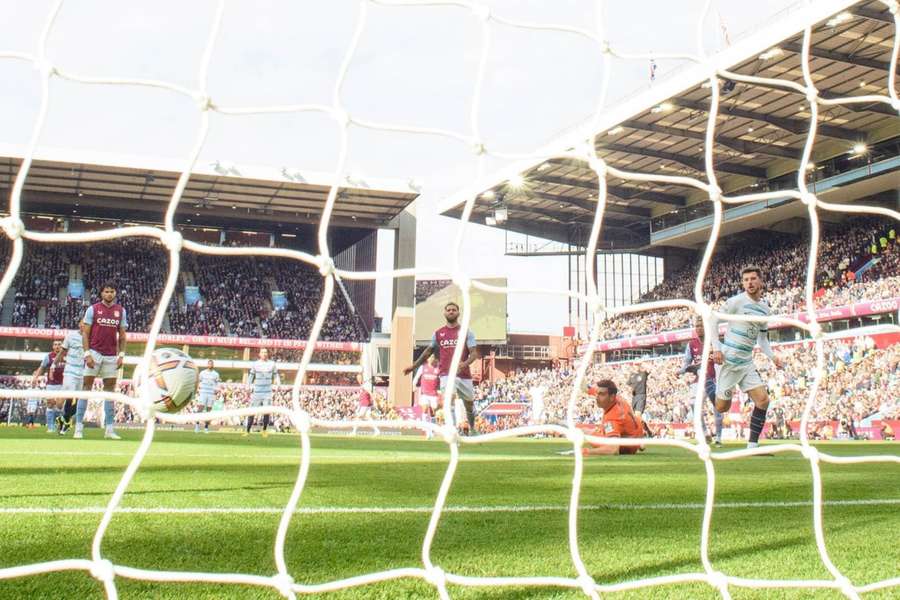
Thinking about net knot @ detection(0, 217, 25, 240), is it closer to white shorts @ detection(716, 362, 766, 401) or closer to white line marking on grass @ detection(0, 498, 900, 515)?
white line marking on grass @ detection(0, 498, 900, 515)

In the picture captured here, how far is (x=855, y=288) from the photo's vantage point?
2508 cm

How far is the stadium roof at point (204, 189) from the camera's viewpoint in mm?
30344

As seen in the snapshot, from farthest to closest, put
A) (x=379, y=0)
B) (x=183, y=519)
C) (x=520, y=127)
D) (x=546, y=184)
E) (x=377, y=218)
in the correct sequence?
1. (x=377, y=218)
2. (x=546, y=184)
3. (x=520, y=127)
4. (x=379, y=0)
5. (x=183, y=519)

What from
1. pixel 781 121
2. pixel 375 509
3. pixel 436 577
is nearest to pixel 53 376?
pixel 375 509

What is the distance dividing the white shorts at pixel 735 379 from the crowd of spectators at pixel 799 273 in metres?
18.4

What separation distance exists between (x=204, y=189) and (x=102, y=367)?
25.9 m

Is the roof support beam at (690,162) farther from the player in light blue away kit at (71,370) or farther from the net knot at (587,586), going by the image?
the net knot at (587,586)

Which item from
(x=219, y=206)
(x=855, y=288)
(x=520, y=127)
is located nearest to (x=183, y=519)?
(x=520, y=127)

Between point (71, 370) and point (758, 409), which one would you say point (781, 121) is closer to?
point (758, 409)

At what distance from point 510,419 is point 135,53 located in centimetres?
2962

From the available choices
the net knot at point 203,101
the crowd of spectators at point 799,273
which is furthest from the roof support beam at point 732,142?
the net knot at point 203,101

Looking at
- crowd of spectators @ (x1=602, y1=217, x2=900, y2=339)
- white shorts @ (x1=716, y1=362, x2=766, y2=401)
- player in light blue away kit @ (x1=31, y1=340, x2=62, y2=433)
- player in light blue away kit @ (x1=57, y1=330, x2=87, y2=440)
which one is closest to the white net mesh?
white shorts @ (x1=716, y1=362, x2=766, y2=401)

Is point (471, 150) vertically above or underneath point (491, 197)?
underneath

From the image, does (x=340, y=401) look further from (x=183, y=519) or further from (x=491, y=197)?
(x=183, y=519)
